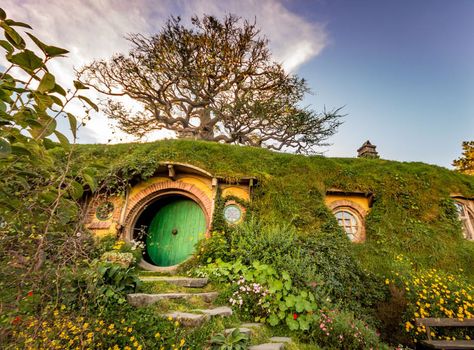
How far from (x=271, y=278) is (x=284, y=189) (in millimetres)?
3533

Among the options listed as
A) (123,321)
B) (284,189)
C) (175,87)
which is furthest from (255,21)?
(123,321)

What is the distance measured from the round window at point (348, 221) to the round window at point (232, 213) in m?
3.54

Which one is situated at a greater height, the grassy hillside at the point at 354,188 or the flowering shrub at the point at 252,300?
the grassy hillside at the point at 354,188

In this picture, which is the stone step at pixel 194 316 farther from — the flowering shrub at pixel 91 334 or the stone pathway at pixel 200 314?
the flowering shrub at pixel 91 334

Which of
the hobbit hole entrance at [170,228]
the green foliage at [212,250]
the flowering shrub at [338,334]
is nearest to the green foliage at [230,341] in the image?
the flowering shrub at [338,334]

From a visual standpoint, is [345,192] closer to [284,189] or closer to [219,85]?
[284,189]

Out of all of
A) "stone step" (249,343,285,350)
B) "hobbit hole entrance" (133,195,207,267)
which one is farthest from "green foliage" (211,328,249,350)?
"hobbit hole entrance" (133,195,207,267)

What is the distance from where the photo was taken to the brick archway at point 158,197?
7.04 meters

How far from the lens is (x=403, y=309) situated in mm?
4914

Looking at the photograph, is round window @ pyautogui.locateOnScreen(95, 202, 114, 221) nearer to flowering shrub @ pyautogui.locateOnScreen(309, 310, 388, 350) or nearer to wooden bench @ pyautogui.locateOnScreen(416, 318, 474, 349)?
flowering shrub @ pyautogui.locateOnScreen(309, 310, 388, 350)

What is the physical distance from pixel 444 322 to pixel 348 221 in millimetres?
3602

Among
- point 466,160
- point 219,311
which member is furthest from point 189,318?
point 466,160

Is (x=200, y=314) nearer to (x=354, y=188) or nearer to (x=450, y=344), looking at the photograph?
(x=450, y=344)

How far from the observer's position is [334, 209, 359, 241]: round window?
772cm
